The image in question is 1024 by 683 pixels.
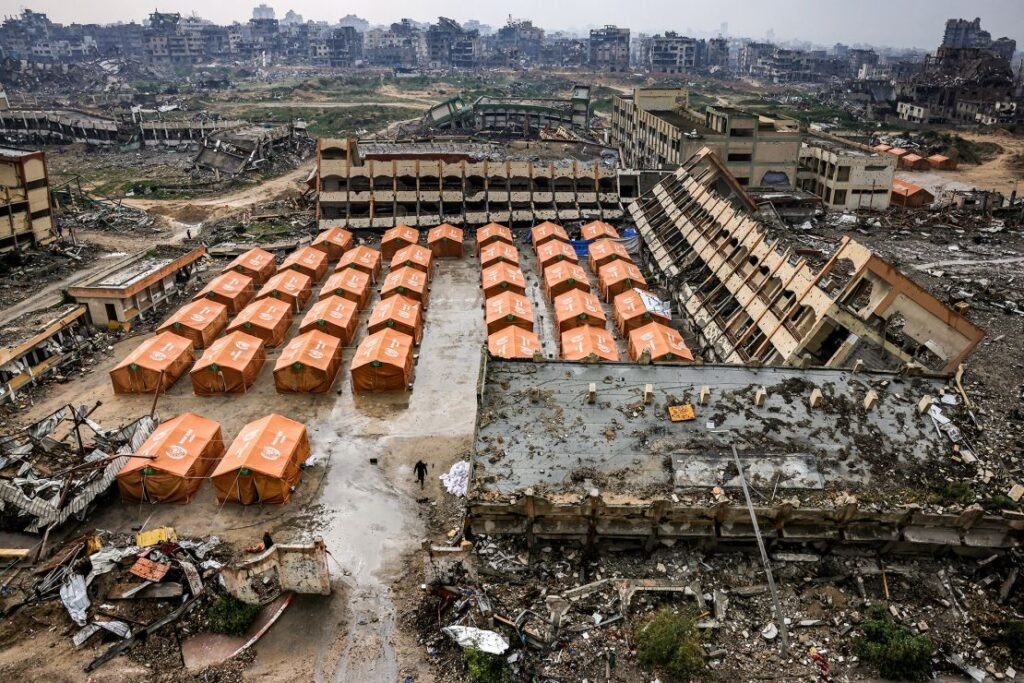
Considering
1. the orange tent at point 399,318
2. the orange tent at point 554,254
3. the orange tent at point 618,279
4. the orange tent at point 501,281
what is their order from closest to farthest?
the orange tent at point 399,318 → the orange tent at point 501,281 → the orange tent at point 618,279 → the orange tent at point 554,254

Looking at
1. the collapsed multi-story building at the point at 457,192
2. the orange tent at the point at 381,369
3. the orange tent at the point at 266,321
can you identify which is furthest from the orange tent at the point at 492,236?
the orange tent at the point at 381,369

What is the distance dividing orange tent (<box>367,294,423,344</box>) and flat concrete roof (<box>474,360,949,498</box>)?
10.9m

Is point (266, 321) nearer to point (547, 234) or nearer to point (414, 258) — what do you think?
point (414, 258)

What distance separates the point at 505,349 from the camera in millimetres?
28031

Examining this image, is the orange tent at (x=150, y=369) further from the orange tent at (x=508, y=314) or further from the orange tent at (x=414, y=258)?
the orange tent at (x=414, y=258)

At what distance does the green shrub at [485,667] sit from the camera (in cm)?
1399

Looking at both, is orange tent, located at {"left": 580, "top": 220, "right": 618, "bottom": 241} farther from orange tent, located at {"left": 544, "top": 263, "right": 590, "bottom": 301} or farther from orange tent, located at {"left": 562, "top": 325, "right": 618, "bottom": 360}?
orange tent, located at {"left": 562, "top": 325, "right": 618, "bottom": 360}

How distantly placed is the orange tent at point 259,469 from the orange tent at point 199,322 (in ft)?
35.9

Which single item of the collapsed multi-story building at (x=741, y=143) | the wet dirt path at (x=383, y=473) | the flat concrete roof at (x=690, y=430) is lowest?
the wet dirt path at (x=383, y=473)

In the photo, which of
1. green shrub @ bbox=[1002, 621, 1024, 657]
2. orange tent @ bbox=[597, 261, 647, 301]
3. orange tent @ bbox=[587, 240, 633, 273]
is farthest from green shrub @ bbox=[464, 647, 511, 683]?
orange tent @ bbox=[587, 240, 633, 273]

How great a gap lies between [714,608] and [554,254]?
2717cm

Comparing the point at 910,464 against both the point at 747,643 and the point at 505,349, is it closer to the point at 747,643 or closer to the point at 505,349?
the point at 747,643

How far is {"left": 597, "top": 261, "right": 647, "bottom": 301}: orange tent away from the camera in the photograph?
35844mm

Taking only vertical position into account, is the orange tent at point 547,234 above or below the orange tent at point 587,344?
above
